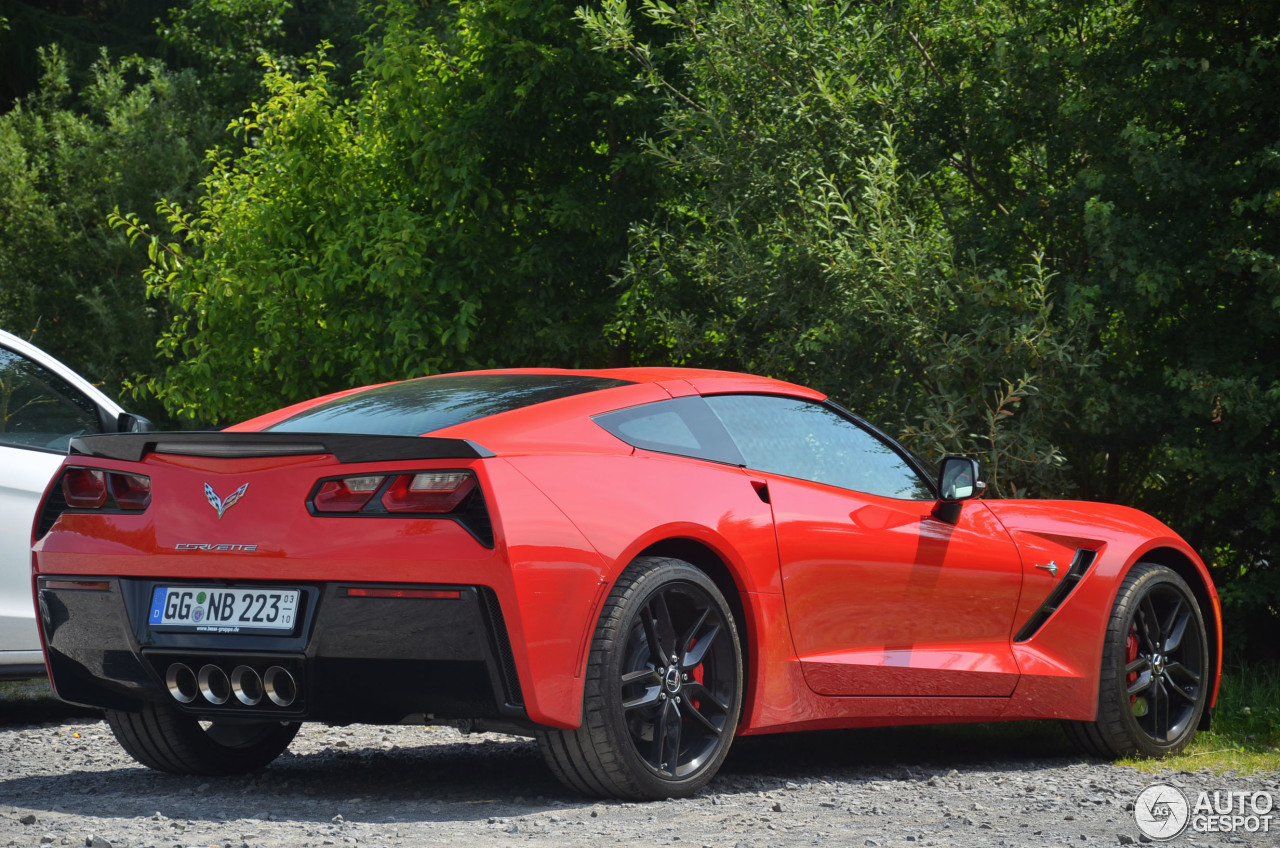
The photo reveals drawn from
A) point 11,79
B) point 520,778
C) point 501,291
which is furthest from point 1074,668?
point 11,79

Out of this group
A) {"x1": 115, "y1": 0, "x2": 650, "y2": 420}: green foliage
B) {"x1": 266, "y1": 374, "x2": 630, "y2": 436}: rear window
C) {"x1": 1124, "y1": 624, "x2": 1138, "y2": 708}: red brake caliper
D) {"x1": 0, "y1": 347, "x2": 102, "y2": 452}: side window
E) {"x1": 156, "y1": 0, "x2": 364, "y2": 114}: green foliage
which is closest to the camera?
{"x1": 266, "y1": 374, "x2": 630, "y2": 436}: rear window

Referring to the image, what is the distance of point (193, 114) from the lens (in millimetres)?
27172

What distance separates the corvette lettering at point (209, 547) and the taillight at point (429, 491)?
429 mm

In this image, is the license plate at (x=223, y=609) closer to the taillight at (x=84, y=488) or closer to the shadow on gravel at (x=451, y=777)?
the taillight at (x=84, y=488)

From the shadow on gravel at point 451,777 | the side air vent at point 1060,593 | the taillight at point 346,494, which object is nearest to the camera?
the taillight at point 346,494

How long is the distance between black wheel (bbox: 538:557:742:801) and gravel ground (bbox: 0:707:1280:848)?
112mm

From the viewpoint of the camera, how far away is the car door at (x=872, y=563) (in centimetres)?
507

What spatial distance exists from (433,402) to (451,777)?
4.55 ft

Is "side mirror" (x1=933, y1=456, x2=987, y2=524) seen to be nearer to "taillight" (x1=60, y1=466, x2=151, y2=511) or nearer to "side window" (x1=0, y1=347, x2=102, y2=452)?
"taillight" (x1=60, y1=466, x2=151, y2=511)

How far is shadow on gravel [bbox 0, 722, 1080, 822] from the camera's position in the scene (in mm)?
4551

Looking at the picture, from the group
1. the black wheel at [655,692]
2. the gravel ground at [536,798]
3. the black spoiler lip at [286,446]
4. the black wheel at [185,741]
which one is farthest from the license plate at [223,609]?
the black wheel at [655,692]

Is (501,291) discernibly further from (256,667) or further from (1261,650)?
(256,667)

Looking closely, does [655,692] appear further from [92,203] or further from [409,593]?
[92,203]

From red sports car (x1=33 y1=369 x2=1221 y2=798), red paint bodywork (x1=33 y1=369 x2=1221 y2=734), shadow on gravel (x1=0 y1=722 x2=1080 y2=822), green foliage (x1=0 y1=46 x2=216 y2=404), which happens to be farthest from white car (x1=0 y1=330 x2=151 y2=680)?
green foliage (x1=0 y1=46 x2=216 y2=404)
